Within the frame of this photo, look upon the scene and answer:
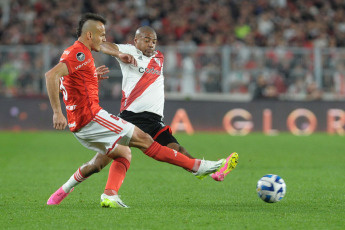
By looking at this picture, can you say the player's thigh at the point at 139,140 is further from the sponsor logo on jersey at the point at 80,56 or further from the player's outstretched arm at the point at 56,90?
the sponsor logo on jersey at the point at 80,56

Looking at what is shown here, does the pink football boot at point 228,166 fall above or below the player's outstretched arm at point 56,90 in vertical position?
below

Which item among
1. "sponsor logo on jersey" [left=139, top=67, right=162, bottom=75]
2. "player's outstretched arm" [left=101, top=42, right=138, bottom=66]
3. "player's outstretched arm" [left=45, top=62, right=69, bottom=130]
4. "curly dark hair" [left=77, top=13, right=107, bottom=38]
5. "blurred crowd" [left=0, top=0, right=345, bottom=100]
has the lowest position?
"player's outstretched arm" [left=45, top=62, right=69, bottom=130]

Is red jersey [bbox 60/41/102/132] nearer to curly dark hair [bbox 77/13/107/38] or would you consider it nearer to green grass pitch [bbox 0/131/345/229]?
curly dark hair [bbox 77/13/107/38]

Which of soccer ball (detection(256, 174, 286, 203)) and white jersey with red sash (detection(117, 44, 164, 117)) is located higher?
white jersey with red sash (detection(117, 44, 164, 117))

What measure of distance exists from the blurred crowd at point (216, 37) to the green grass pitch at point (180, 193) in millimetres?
5540

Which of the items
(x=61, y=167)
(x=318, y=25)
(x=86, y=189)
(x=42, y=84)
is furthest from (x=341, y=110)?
(x=86, y=189)

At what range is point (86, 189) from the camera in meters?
9.03

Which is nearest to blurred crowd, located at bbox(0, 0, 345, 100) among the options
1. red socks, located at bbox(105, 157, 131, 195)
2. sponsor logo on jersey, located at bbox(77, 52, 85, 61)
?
red socks, located at bbox(105, 157, 131, 195)

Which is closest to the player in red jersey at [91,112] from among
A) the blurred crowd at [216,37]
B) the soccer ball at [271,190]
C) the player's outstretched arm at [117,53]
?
the player's outstretched arm at [117,53]

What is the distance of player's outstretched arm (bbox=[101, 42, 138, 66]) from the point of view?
26.1 ft

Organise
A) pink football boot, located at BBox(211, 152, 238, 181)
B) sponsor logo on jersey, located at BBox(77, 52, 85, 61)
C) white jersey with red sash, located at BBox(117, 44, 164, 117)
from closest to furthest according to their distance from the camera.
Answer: sponsor logo on jersey, located at BBox(77, 52, 85, 61)
pink football boot, located at BBox(211, 152, 238, 181)
white jersey with red sash, located at BBox(117, 44, 164, 117)

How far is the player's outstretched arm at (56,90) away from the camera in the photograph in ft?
21.7

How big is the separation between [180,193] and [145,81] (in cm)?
152

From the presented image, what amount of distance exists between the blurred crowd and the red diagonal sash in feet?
41.7
